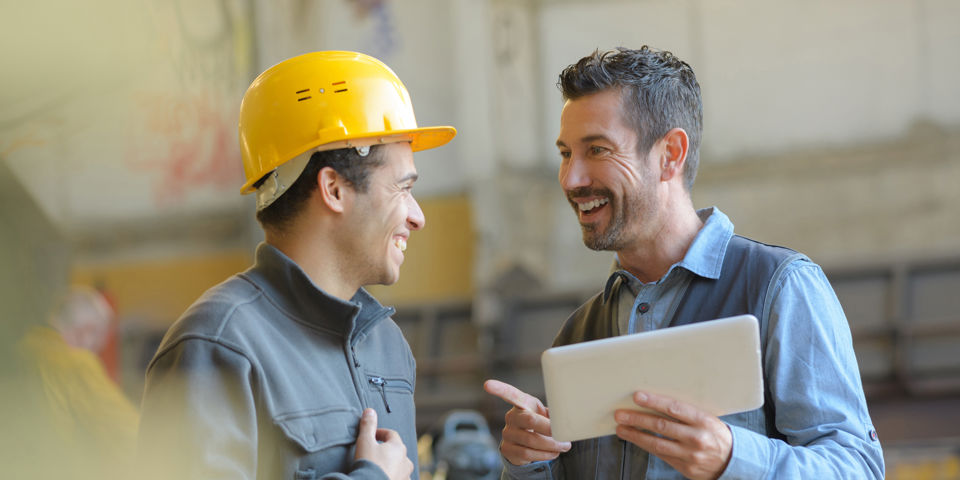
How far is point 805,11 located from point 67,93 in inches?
388

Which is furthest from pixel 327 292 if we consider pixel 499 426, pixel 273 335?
pixel 499 426

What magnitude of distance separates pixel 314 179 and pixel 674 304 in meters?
0.87

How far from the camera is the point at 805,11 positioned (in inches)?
363

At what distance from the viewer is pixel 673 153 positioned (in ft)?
7.07

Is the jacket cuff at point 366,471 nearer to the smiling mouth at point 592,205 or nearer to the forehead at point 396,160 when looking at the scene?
the forehead at point 396,160

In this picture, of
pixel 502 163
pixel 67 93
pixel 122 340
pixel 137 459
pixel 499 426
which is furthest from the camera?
pixel 502 163

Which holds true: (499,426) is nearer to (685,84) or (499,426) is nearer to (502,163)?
(502,163)

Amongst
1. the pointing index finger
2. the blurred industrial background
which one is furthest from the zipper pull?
the blurred industrial background

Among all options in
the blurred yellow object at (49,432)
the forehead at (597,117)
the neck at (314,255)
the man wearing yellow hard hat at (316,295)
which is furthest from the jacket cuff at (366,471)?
the blurred yellow object at (49,432)

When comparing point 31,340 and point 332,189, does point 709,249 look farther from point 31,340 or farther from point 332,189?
point 31,340

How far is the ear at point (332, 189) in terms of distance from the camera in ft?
5.99

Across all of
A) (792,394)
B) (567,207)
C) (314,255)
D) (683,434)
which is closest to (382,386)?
(314,255)

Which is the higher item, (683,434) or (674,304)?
(674,304)

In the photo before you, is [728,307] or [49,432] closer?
[49,432]
